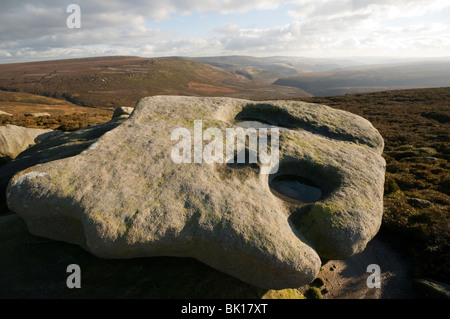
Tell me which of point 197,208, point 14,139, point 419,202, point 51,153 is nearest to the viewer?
point 197,208

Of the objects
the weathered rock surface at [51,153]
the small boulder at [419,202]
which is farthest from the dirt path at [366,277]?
the weathered rock surface at [51,153]

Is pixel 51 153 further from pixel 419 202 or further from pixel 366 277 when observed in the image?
pixel 419 202

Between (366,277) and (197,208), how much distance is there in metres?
10.7

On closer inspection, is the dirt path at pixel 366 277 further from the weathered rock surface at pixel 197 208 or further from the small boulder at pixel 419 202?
the small boulder at pixel 419 202

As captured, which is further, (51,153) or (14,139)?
(14,139)

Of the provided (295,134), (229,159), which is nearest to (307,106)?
(295,134)

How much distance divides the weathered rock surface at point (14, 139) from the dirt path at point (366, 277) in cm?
2841

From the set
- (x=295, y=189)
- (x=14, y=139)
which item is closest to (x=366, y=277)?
(x=295, y=189)

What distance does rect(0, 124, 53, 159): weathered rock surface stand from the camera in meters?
23.0

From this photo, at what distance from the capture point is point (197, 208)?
31.5 ft

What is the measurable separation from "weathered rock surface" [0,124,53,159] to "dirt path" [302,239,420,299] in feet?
93.2

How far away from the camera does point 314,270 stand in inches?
365

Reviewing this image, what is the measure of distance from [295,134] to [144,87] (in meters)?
174
